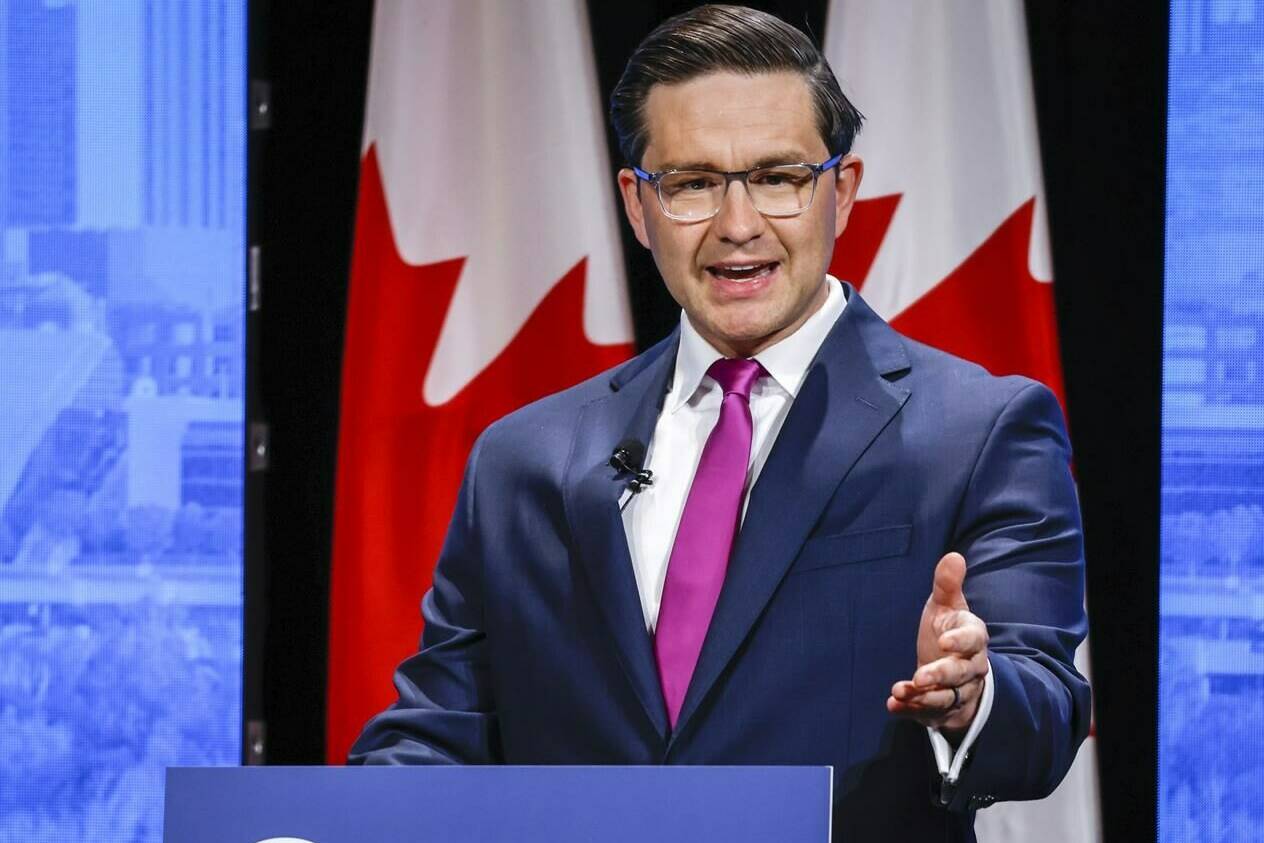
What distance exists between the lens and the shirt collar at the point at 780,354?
178 centimetres

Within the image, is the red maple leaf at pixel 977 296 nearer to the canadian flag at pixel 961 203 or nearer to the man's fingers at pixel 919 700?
the canadian flag at pixel 961 203

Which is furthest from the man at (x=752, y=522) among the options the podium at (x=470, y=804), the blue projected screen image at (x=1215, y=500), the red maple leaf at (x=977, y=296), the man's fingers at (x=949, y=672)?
the blue projected screen image at (x=1215, y=500)

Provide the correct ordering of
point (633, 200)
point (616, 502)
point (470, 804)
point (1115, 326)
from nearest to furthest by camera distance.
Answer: point (470, 804), point (616, 502), point (633, 200), point (1115, 326)

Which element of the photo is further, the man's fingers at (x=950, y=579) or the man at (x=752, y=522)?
the man at (x=752, y=522)

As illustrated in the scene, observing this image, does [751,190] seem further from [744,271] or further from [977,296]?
[977,296]

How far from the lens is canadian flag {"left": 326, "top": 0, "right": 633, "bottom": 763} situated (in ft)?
10.4

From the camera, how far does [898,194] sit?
3.06m

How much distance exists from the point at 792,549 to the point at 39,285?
7.57ft

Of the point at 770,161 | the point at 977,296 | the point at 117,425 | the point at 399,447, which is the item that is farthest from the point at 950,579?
the point at 117,425

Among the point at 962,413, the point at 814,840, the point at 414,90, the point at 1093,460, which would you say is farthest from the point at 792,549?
the point at 414,90

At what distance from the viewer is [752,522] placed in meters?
1.64

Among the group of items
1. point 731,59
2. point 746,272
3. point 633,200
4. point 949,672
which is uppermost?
point 731,59

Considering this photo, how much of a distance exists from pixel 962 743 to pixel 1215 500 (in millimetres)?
1828

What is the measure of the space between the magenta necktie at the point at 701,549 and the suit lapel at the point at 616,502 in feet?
0.08
